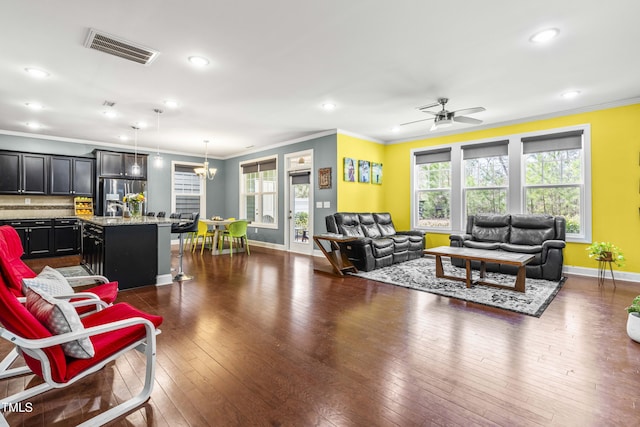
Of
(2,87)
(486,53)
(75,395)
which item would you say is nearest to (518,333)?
(486,53)

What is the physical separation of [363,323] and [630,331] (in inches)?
88.2

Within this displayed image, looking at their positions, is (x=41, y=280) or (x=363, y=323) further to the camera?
(x=363, y=323)

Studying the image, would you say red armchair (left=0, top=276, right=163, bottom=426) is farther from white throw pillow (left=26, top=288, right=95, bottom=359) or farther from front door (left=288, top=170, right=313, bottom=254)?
front door (left=288, top=170, right=313, bottom=254)

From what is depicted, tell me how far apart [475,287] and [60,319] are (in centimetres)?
436

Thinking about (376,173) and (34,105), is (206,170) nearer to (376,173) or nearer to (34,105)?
(34,105)

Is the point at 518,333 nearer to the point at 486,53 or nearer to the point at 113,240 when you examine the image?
the point at 486,53

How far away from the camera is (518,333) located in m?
2.75

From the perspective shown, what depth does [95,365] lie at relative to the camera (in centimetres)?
160

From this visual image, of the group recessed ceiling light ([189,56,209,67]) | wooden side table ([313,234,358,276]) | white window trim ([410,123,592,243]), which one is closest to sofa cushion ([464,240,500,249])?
white window trim ([410,123,592,243])

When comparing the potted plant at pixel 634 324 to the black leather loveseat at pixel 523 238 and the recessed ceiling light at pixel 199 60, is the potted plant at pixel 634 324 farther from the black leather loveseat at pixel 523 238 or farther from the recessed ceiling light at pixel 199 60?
the recessed ceiling light at pixel 199 60

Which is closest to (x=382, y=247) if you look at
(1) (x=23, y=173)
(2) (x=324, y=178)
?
(2) (x=324, y=178)

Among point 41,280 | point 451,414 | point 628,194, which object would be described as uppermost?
point 628,194

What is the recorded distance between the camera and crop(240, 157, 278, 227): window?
27.0 feet

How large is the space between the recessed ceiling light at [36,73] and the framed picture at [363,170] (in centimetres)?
537
